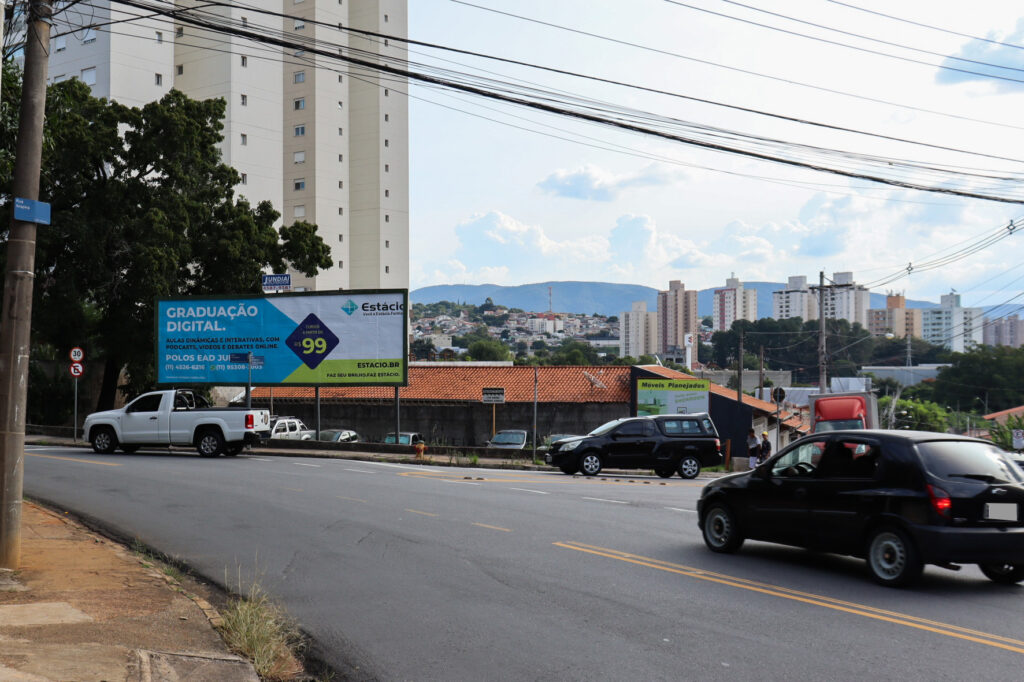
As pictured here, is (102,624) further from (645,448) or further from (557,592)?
(645,448)

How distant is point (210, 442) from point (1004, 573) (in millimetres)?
21196

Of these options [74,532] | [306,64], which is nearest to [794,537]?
[74,532]

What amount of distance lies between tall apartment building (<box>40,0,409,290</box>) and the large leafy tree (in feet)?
99.1

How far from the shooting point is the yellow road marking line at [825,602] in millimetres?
7105

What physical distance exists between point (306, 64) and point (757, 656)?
3334 inches

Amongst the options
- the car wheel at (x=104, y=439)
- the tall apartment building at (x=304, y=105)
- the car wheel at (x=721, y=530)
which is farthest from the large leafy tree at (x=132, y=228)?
the tall apartment building at (x=304, y=105)

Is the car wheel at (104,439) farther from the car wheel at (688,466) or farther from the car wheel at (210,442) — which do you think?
the car wheel at (688,466)

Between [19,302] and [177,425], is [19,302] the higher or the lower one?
the higher one

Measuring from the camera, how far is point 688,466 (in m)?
24.6

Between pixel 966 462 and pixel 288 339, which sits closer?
pixel 966 462

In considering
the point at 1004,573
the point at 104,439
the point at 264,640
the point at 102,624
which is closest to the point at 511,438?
the point at 104,439

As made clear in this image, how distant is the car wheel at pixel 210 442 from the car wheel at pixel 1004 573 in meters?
20.8

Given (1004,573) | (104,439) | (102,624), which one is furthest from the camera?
(104,439)

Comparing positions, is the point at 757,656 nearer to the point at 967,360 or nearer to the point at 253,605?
the point at 253,605
